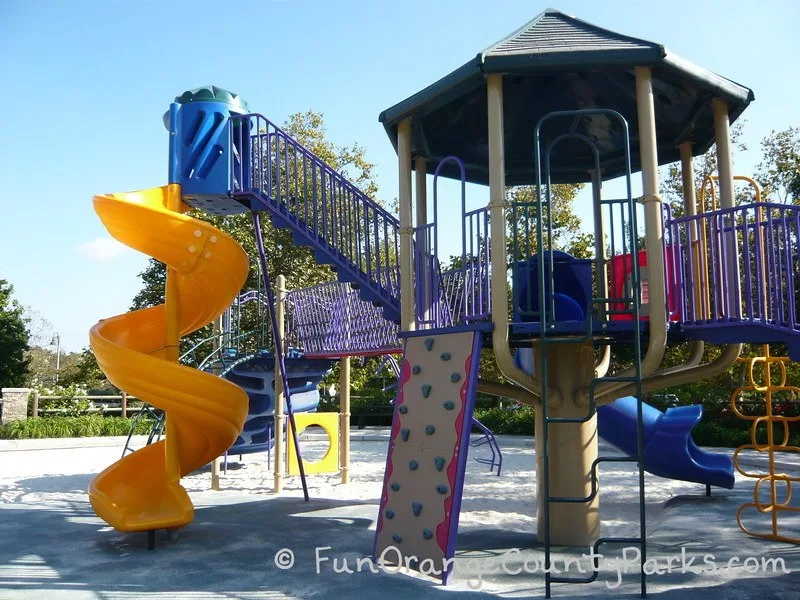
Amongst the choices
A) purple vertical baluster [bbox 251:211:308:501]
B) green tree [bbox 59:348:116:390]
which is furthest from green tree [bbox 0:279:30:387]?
purple vertical baluster [bbox 251:211:308:501]

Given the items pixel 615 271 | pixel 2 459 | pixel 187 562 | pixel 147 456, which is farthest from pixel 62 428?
pixel 615 271

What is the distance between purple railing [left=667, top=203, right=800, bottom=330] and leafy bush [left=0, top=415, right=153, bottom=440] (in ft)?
69.2

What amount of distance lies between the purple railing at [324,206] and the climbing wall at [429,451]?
5.94 ft

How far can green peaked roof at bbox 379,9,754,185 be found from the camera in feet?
20.9

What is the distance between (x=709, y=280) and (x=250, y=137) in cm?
582

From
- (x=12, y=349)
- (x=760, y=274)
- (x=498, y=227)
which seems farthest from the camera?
(x=12, y=349)

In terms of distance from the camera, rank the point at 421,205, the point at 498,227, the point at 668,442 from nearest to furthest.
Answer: the point at 498,227
the point at 421,205
the point at 668,442

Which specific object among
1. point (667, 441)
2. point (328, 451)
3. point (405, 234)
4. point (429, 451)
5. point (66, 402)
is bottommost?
point (328, 451)

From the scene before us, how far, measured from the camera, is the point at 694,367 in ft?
25.3

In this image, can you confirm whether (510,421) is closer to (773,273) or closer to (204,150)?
(204,150)

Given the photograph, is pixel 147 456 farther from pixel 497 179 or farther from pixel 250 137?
pixel 497 179

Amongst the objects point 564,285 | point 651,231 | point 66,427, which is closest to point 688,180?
point 564,285

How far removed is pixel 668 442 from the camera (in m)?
10.8

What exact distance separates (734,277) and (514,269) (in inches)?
73.2
